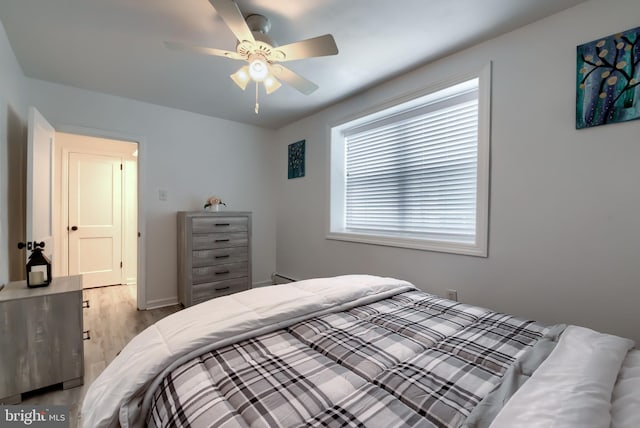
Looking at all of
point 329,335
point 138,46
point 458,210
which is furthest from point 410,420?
point 138,46

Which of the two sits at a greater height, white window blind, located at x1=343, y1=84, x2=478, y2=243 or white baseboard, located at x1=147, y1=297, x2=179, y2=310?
white window blind, located at x1=343, y1=84, x2=478, y2=243

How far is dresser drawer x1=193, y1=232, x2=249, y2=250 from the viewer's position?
312cm

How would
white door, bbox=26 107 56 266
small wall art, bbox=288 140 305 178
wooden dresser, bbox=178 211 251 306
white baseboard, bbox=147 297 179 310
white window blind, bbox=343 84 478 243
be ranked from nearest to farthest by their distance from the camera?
A: white door, bbox=26 107 56 266 < white window blind, bbox=343 84 478 243 < wooden dresser, bbox=178 211 251 306 < white baseboard, bbox=147 297 179 310 < small wall art, bbox=288 140 305 178

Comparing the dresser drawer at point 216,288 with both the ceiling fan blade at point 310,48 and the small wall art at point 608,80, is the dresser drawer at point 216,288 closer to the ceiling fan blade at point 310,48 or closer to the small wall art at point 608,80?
the ceiling fan blade at point 310,48

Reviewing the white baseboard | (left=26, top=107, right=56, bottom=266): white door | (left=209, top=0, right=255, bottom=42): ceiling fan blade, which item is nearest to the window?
(left=209, top=0, right=255, bottom=42): ceiling fan blade

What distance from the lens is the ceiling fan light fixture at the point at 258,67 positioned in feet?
5.68

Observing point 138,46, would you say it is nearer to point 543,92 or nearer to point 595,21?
point 543,92

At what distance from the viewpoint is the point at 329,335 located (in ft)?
3.75

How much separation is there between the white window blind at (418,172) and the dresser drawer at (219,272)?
1392 mm

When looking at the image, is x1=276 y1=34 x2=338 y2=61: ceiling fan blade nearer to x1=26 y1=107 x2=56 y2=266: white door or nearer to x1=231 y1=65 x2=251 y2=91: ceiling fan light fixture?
x1=231 y1=65 x2=251 y2=91: ceiling fan light fixture

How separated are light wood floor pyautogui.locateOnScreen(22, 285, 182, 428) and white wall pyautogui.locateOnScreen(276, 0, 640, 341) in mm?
2575

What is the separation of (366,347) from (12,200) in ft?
9.67

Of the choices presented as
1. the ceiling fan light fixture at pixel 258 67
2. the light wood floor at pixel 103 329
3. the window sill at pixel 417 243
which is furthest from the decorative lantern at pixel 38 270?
the window sill at pixel 417 243

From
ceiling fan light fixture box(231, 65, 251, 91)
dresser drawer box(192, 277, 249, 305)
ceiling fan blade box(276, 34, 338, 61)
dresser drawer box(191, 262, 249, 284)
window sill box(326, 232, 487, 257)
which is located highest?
ceiling fan blade box(276, 34, 338, 61)
